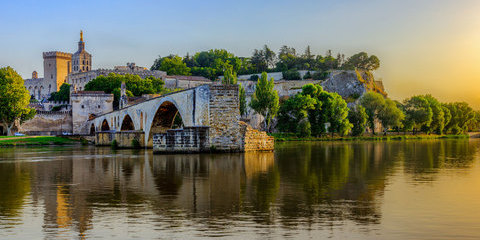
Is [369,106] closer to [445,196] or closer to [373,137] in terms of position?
[373,137]

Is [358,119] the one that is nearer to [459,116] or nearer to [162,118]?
[459,116]

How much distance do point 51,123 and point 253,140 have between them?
5977 cm

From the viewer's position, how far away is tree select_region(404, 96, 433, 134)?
6750 cm

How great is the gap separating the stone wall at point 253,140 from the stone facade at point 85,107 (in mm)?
52517

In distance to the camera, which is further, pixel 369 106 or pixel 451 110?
pixel 451 110

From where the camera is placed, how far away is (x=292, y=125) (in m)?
58.0

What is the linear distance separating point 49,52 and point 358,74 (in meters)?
89.0

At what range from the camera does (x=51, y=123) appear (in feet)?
261

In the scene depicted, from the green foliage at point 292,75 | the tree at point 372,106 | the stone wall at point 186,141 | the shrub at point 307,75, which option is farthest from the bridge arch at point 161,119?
the shrub at point 307,75

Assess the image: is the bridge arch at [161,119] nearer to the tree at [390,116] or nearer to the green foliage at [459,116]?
the tree at [390,116]

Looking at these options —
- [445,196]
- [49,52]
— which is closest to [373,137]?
[445,196]

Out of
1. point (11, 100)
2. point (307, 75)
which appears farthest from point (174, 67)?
point (11, 100)

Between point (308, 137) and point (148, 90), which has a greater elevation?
point (148, 90)

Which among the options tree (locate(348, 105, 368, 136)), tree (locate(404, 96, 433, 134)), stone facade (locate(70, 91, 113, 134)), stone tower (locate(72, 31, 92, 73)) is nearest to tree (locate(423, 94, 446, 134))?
tree (locate(404, 96, 433, 134))
